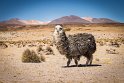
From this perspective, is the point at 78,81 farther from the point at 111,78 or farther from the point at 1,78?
the point at 1,78

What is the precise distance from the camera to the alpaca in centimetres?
1437

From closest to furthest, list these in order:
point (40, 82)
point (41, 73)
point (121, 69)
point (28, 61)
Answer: point (40, 82) < point (41, 73) < point (121, 69) < point (28, 61)

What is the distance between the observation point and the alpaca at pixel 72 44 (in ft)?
47.1

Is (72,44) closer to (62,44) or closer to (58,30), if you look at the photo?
(62,44)

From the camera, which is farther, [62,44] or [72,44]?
[72,44]

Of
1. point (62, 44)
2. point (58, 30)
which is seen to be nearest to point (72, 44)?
point (62, 44)

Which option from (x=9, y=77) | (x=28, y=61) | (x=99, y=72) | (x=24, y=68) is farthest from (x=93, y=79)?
(x=28, y=61)

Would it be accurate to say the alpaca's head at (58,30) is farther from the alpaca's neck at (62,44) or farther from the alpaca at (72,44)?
the alpaca's neck at (62,44)

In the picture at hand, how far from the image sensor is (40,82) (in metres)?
10.9

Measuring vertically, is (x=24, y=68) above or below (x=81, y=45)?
below

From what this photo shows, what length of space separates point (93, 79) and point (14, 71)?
12.0ft

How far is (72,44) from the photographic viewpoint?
1457cm

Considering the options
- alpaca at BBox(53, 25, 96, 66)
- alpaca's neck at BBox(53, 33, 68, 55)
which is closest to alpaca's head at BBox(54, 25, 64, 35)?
alpaca at BBox(53, 25, 96, 66)

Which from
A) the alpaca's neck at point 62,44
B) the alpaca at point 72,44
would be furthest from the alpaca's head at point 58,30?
the alpaca's neck at point 62,44
